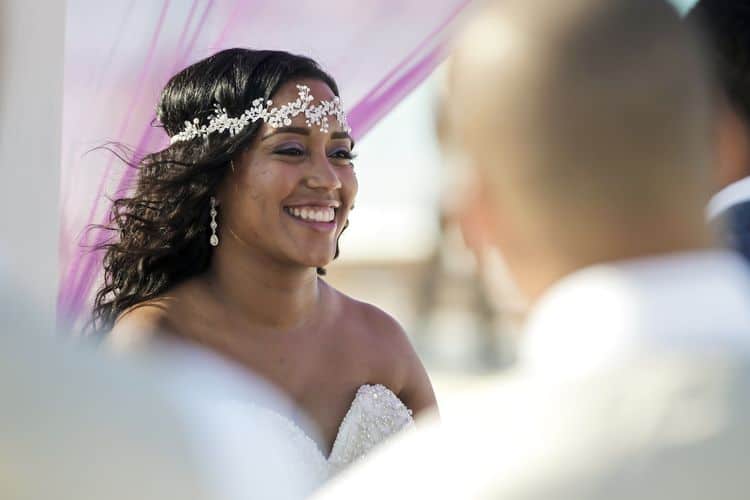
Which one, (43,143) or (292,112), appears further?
(43,143)

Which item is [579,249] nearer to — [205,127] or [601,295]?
[601,295]

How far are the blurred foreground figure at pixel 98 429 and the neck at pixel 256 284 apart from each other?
2374mm

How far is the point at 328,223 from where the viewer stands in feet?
10.3

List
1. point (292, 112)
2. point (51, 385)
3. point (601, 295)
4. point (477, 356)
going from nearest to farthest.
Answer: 1. point (51, 385)
2. point (601, 295)
3. point (292, 112)
4. point (477, 356)

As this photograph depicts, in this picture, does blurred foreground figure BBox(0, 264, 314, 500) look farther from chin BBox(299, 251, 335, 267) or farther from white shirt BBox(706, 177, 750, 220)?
chin BBox(299, 251, 335, 267)

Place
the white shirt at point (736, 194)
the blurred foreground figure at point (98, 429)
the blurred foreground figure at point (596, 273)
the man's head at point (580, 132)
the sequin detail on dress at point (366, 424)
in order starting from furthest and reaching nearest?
the sequin detail on dress at point (366, 424), the white shirt at point (736, 194), the man's head at point (580, 132), the blurred foreground figure at point (596, 273), the blurred foreground figure at point (98, 429)

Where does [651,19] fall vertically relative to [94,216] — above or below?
below

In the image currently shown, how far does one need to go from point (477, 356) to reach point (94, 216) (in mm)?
6061

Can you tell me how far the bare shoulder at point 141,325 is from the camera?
293cm

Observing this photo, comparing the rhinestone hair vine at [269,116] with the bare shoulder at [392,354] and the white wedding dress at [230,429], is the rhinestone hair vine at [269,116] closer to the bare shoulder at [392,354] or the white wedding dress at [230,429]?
the bare shoulder at [392,354]

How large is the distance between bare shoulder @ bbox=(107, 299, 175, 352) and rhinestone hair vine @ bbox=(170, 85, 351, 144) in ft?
1.55

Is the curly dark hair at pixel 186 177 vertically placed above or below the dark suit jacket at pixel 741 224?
above

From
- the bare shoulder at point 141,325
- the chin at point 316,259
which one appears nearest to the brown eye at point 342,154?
the chin at point 316,259

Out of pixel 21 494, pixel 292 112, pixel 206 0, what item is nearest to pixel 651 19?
pixel 21 494
